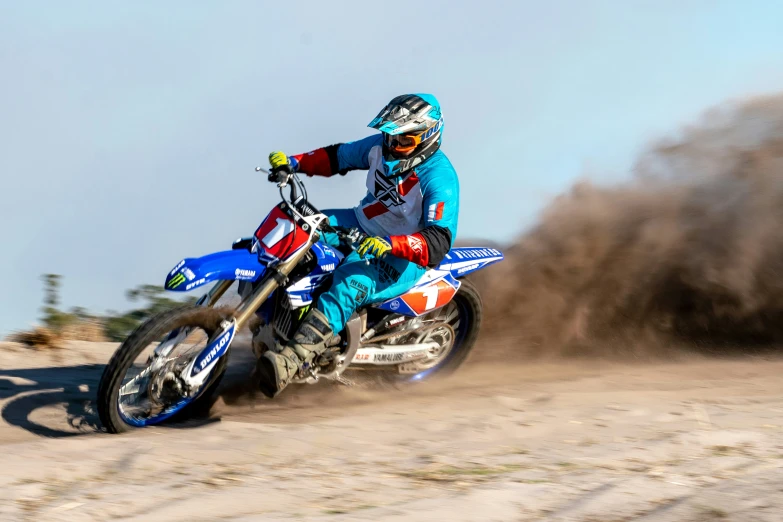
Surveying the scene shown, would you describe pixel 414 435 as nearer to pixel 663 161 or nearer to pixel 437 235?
pixel 437 235

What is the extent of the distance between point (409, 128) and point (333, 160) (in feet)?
3.36

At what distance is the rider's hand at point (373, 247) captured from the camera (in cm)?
489

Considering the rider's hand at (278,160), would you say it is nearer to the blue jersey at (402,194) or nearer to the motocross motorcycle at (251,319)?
the motocross motorcycle at (251,319)

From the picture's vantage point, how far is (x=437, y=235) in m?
5.31

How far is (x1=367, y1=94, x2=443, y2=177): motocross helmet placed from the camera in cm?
541

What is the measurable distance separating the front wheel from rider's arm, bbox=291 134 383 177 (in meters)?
1.59

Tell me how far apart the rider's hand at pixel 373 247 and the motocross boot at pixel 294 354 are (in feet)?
2.09

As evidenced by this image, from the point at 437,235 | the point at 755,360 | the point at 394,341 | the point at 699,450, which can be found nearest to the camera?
the point at 699,450

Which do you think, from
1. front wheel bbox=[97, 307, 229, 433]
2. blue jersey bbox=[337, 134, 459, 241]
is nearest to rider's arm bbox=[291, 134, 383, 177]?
blue jersey bbox=[337, 134, 459, 241]

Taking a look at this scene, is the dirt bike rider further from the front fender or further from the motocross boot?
the front fender

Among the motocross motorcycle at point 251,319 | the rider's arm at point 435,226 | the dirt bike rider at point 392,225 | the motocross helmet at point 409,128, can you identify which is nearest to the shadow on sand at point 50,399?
the motocross motorcycle at point 251,319

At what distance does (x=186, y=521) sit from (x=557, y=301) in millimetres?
5047

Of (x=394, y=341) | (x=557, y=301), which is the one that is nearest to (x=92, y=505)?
(x=394, y=341)

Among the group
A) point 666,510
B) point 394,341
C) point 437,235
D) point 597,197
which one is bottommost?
point 666,510
